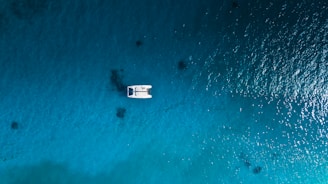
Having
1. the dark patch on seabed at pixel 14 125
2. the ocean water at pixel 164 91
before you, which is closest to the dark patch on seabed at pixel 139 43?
the ocean water at pixel 164 91

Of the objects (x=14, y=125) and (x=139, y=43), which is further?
(x=139, y=43)

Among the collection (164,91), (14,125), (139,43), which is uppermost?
(139,43)

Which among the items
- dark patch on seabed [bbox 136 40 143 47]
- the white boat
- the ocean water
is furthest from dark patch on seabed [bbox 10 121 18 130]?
dark patch on seabed [bbox 136 40 143 47]

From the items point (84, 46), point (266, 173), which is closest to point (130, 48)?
point (84, 46)

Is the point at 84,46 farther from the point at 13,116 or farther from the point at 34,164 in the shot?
the point at 34,164

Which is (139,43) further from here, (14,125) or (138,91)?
(14,125)

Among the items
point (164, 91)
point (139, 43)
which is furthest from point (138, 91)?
point (139, 43)

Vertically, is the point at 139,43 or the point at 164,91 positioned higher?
the point at 139,43

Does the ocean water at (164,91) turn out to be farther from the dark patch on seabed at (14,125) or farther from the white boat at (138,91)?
the white boat at (138,91)
